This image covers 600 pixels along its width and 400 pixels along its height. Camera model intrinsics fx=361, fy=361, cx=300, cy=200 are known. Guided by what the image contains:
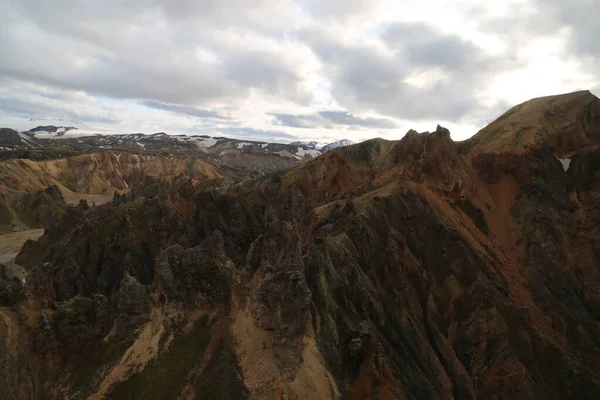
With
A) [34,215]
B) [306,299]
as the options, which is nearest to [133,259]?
[306,299]

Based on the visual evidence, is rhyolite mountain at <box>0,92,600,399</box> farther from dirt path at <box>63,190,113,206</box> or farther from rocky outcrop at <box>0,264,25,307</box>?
dirt path at <box>63,190,113,206</box>

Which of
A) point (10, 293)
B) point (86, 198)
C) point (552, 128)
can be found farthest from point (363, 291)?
point (86, 198)

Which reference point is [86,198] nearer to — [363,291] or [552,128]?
[363,291]

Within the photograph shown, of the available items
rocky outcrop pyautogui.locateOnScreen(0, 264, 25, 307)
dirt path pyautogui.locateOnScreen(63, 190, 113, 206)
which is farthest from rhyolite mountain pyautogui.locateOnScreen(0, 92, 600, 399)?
dirt path pyautogui.locateOnScreen(63, 190, 113, 206)

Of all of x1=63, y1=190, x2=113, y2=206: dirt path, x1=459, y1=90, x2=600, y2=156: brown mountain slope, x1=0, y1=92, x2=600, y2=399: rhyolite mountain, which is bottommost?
x1=63, y1=190, x2=113, y2=206: dirt path

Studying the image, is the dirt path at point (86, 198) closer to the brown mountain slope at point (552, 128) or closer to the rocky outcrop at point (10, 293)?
the rocky outcrop at point (10, 293)

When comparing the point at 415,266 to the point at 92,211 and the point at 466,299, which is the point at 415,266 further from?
the point at 92,211

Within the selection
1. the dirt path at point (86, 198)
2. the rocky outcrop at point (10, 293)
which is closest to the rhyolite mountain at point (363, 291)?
the rocky outcrop at point (10, 293)
